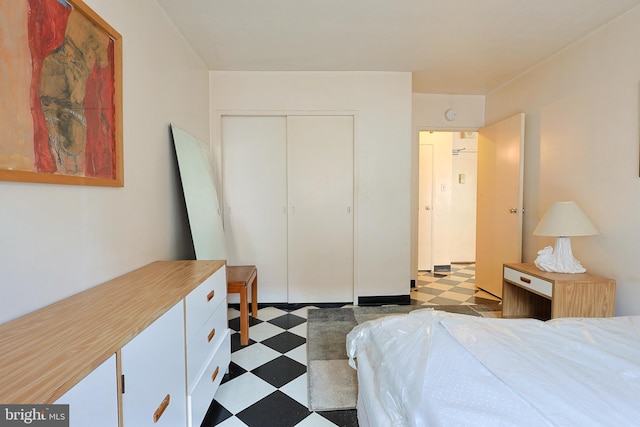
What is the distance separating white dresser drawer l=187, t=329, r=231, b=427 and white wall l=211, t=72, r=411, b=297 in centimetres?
164

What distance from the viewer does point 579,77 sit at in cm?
228

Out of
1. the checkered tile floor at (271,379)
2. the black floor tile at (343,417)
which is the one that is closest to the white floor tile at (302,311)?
the checkered tile floor at (271,379)

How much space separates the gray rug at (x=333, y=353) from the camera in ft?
5.20

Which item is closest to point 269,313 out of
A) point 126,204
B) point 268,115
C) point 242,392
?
point 242,392

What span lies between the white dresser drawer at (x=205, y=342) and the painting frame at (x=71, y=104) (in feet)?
2.71

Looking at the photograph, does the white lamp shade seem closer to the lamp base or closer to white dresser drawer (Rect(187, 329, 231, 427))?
the lamp base

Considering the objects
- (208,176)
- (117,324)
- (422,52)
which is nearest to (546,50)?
(422,52)

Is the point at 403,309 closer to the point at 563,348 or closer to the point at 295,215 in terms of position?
the point at 295,215

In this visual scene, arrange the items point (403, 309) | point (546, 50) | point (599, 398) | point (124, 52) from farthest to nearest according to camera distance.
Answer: point (403, 309) → point (546, 50) → point (124, 52) → point (599, 398)

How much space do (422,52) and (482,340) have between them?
242 centimetres

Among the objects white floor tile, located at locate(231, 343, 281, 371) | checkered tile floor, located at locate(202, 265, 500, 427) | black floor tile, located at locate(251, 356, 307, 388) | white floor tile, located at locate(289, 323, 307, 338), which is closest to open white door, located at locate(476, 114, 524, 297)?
checkered tile floor, located at locate(202, 265, 500, 427)

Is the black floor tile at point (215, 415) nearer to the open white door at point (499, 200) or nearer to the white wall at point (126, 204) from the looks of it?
the white wall at point (126, 204)

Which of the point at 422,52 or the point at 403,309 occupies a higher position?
the point at 422,52

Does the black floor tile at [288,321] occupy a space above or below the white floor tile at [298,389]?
above
